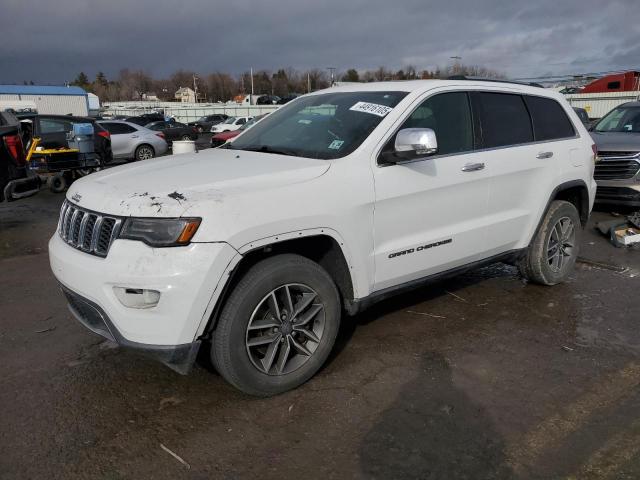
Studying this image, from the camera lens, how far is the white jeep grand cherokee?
2.71m

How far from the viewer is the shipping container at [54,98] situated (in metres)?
51.5

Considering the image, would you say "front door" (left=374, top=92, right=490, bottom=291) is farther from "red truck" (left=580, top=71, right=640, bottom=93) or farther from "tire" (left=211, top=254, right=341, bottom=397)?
"red truck" (left=580, top=71, right=640, bottom=93)

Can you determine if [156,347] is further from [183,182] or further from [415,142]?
[415,142]

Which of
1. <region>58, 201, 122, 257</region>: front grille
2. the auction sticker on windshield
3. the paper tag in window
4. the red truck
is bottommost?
<region>58, 201, 122, 257</region>: front grille

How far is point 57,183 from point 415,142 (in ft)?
34.5

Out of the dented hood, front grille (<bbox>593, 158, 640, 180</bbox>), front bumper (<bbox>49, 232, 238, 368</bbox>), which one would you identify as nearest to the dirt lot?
front bumper (<bbox>49, 232, 238, 368</bbox>)

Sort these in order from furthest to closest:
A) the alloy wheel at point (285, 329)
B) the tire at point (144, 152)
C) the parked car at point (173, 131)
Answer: the parked car at point (173, 131)
the tire at point (144, 152)
the alloy wheel at point (285, 329)

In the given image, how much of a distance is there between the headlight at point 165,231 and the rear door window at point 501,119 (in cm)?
245

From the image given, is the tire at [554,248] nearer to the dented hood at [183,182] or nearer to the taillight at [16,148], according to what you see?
the dented hood at [183,182]

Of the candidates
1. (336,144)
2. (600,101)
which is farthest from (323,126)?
(600,101)

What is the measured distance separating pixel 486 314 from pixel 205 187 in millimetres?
2780

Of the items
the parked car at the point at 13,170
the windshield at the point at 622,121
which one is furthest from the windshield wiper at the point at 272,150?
the windshield at the point at 622,121

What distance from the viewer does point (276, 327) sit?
310 centimetres

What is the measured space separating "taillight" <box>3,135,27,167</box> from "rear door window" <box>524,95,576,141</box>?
6.87 meters
